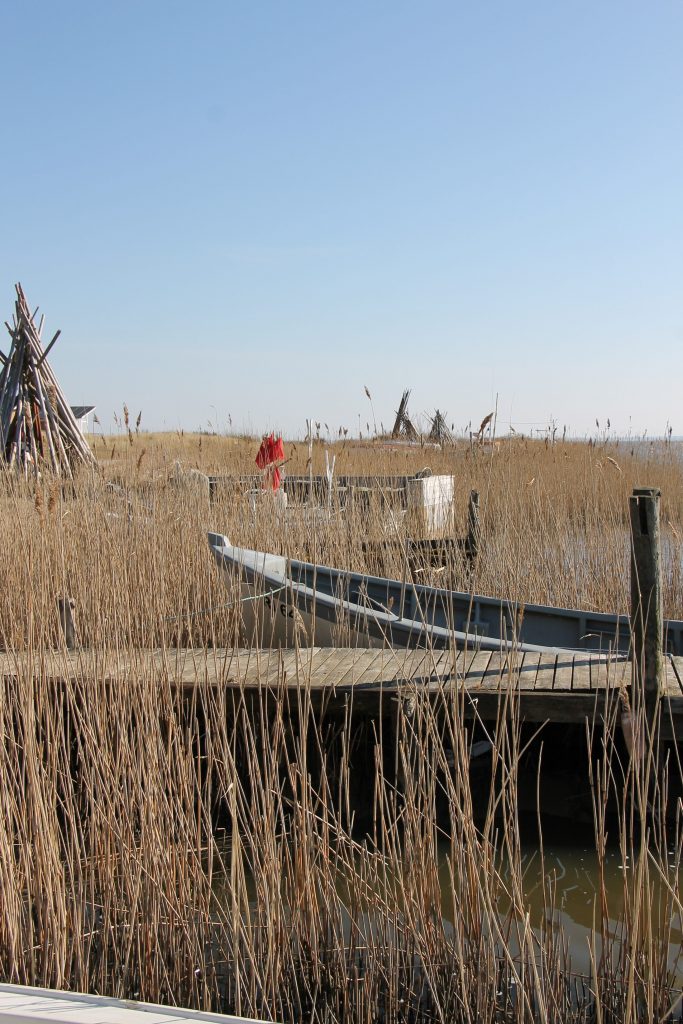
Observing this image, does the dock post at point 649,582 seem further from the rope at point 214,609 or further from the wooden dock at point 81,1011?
the wooden dock at point 81,1011

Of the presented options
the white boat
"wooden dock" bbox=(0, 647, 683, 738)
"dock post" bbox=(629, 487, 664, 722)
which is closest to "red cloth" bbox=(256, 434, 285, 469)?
the white boat

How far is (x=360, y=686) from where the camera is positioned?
3252 mm

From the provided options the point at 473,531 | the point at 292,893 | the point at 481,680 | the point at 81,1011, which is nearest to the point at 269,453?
the point at 473,531

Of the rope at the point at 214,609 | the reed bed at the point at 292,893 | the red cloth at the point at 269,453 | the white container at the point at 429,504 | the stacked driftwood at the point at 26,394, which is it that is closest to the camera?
the reed bed at the point at 292,893

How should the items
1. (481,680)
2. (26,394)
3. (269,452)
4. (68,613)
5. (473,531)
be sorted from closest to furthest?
(481,680), (68,613), (473,531), (269,452), (26,394)

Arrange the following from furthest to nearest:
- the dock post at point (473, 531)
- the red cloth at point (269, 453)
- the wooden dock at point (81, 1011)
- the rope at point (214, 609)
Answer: the red cloth at point (269, 453) < the dock post at point (473, 531) < the rope at point (214, 609) < the wooden dock at point (81, 1011)

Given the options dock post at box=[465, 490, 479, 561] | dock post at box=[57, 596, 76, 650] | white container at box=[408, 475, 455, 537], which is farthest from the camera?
white container at box=[408, 475, 455, 537]

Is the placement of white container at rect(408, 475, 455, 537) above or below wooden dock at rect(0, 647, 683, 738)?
above

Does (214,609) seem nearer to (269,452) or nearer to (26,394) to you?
(269,452)

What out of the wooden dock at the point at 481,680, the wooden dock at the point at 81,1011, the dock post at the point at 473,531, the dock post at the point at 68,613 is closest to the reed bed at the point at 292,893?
the wooden dock at the point at 81,1011

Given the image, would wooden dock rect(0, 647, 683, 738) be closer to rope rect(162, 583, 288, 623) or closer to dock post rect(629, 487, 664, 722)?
dock post rect(629, 487, 664, 722)

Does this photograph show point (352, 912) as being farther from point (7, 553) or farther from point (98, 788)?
point (7, 553)

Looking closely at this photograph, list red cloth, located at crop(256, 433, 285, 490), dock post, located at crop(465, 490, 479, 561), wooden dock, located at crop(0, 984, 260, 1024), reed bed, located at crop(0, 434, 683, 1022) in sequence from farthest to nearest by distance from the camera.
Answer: red cloth, located at crop(256, 433, 285, 490) → dock post, located at crop(465, 490, 479, 561) → reed bed, located at crop(0, 434, 683, 1022) → wooden dock, located at crop(0, 984, 260, 1024)

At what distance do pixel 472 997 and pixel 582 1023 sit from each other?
24cm
